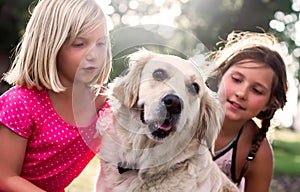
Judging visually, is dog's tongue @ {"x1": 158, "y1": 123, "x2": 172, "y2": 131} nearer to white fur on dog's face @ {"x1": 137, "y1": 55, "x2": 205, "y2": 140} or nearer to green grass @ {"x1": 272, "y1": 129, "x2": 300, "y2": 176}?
white fur on dog's face @ {"x1": 137, "y1": 55, "x2": 205, "y2": 140}

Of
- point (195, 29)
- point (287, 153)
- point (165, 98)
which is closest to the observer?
point (165, 98)

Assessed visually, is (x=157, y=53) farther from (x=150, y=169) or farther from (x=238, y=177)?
(x=238, y=177)

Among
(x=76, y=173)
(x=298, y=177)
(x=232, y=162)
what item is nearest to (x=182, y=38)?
(x=232, y=162)

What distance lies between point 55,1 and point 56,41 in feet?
0.83

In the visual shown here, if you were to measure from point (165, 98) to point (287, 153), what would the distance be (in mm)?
13304

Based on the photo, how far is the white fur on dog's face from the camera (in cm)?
314

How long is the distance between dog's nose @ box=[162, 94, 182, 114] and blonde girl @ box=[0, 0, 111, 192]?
2.06 ft

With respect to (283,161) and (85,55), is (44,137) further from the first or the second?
A: (283,161)

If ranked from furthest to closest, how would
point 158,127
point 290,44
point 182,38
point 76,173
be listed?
1. point 290,44
2. point 182,38
3. point 76,173
4. point 158,127

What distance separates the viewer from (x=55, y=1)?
3561 millimetres

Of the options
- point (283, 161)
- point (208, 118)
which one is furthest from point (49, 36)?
point (283, 161)

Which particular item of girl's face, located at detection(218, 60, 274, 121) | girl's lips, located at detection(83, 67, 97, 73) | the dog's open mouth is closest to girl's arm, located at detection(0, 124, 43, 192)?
girl's lips, located at detection(83, 67, 97, 73)

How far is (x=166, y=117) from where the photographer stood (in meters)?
3.17

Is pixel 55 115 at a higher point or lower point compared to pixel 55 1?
lower
